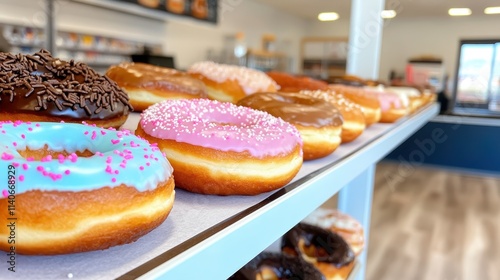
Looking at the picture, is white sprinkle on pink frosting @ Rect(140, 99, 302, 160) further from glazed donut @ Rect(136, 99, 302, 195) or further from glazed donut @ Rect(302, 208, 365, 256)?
glazed donut @ Rect(302, 208, 365, 256)

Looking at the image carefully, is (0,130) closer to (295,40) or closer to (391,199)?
(391,199)

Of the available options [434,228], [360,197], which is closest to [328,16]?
[434,228]

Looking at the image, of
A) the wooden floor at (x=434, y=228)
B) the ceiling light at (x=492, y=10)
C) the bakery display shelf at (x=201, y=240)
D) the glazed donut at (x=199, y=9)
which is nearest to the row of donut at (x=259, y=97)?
the bakery display shelf at (x=201, y=240)

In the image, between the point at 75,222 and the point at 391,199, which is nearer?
the point at 75,222

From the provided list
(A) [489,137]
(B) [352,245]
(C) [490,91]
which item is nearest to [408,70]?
(C) [490,91]

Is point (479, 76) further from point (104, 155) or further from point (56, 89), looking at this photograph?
point (104, 155)
